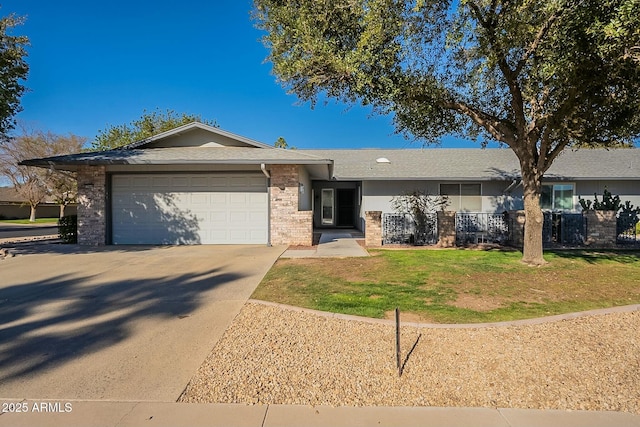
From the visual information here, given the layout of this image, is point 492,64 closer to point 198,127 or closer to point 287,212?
point 287,212

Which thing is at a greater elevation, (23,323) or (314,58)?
(314,58)

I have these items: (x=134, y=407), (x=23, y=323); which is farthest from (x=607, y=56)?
(x=23, y=323)

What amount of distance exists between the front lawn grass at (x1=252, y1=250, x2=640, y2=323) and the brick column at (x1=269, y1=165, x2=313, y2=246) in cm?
290

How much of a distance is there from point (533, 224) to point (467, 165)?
359 inches

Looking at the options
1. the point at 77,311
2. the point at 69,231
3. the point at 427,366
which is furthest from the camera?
the point at 69,231

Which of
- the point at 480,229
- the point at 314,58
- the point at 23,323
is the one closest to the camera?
the point at 23,323

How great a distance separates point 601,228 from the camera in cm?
1258

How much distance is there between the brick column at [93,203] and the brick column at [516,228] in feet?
47.6

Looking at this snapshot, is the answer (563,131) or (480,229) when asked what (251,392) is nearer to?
(563,131)

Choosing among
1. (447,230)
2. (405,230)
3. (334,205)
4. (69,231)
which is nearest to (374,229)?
(405,230)

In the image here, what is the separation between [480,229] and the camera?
14164 millimetres

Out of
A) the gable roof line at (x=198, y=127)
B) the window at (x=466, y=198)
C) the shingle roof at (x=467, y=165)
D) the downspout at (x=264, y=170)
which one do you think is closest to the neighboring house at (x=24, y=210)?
the gable roof line at (x=198, y=127)

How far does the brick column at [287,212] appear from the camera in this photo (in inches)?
497

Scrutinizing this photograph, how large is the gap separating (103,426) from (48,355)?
5.98 ft
